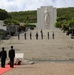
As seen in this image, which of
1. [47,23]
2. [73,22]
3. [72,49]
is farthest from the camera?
[47,23]

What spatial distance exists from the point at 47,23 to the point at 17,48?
4585 centimetres

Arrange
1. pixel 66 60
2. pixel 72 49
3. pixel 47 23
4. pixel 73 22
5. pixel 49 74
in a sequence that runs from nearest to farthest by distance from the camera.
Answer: pixel 49 74 → pixel 66 60 → pixel 72 49 → pixel 73 22 → pixel 47 23

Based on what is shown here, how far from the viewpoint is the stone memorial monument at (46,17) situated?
73125mm

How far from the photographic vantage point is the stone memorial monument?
73.1 metres

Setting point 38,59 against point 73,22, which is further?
point 73,22

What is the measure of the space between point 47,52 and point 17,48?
3.36 meters

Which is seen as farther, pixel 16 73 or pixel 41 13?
pixel 41 13

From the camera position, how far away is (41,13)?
74312 millimetres

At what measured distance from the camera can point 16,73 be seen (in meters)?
13.9

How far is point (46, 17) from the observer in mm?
73062

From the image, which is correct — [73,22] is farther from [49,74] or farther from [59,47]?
[49,74]

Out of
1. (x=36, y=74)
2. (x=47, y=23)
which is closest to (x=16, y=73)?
(x=36, y=74)

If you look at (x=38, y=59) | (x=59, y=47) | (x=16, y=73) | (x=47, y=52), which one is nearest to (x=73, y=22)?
(x=59, y=47)

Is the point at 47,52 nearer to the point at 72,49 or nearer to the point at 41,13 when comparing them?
the point at 72,49
